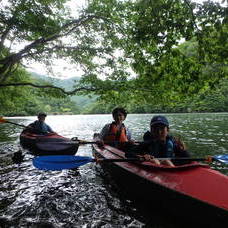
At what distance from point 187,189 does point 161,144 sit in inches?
67.8

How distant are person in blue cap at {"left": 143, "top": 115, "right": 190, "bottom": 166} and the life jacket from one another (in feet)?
9.36

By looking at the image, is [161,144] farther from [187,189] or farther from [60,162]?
[60,162]

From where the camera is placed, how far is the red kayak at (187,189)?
140 inches

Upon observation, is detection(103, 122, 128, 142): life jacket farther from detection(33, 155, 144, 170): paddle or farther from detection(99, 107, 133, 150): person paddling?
detection(33, 155, 144, 170): paddle

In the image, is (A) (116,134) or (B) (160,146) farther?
(A) (116,134)

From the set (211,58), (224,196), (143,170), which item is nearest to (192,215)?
(224,196)

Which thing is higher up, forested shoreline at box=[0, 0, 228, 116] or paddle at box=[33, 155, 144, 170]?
forested shoreline at box=[0, 0, 228, 116]

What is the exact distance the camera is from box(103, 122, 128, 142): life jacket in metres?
8.89

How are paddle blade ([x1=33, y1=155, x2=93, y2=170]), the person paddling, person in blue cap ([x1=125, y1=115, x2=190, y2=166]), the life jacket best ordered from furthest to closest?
the life jacket
the person paddling
paddle blade ([x1=33, y1=155, x2=93, y2=170])
person in blue cap ([x1=125, y1=115, x2=190, y2=166])

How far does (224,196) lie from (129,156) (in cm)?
261

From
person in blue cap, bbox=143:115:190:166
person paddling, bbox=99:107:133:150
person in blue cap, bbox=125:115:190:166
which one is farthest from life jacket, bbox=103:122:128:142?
person in blue cap, bbox=143:115:190:166

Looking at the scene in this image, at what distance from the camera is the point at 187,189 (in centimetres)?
396

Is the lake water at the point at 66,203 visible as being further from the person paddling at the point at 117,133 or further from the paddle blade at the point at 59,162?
the person paddling at the point at 117,133

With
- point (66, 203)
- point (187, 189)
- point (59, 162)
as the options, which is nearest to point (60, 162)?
point (59, 162)
